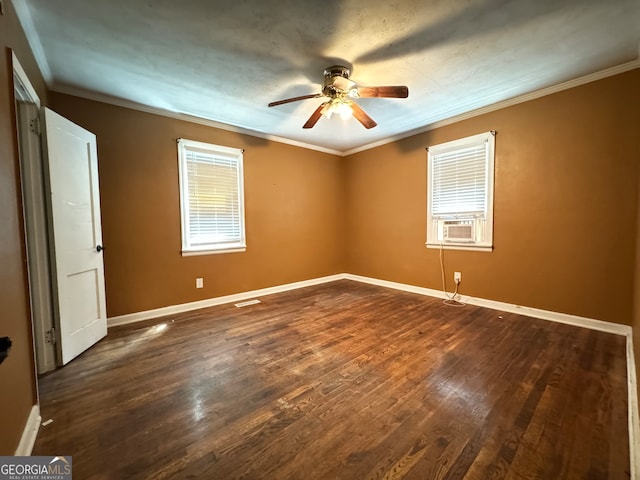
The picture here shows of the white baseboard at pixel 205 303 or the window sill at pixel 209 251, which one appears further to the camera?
the window sill at pixel 209 251

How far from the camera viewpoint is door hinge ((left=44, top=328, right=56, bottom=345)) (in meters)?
2.08

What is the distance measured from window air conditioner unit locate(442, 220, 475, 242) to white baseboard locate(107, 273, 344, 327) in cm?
236

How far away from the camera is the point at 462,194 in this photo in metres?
3.64

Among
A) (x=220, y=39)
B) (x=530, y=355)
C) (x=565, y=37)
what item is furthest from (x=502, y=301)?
(x=220, y=39)

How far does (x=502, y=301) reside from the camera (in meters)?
3.34

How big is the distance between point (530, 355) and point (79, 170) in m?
4.34

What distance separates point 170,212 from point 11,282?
7.02 feet

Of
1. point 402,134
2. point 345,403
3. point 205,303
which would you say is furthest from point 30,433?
point 402,134

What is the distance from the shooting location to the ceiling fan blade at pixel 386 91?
88.0 inches

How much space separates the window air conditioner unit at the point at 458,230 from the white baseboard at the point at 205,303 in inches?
93.0

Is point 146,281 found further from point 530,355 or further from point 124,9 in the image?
point 530,355

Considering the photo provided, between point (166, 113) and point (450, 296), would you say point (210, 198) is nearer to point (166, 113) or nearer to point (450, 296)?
point (166, 113)

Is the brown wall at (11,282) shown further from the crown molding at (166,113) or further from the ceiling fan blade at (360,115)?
the ceiling fan blade at (360,115)

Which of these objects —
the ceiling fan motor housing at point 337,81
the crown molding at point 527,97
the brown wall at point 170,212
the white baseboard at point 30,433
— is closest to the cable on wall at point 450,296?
the crown molding at point 527,97
